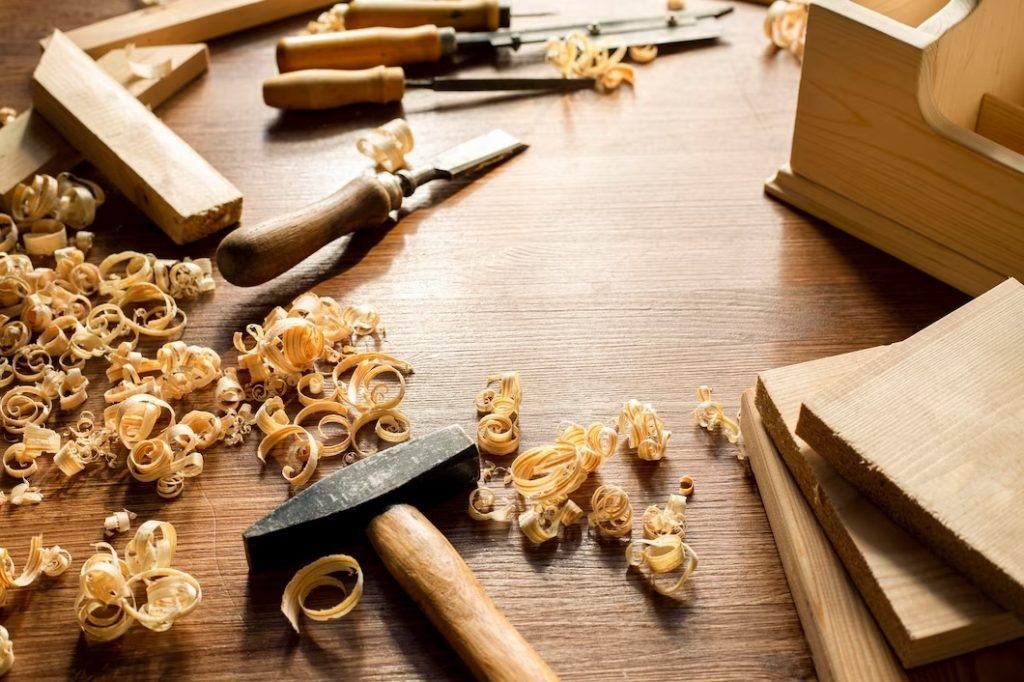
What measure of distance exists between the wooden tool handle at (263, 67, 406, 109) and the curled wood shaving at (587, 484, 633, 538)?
2.68ft

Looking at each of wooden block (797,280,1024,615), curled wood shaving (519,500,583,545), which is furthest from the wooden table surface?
wooden block (797,280,1024,615)

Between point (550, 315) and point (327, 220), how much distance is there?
305 mm

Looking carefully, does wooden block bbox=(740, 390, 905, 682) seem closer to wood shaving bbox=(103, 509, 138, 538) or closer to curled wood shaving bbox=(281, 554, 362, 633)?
curled wood shaving bbox=(281, 554, 362, 633)

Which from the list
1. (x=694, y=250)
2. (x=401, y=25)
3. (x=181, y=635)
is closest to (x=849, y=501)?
(x=694, y=250)

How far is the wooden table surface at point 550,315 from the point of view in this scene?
0.89 m

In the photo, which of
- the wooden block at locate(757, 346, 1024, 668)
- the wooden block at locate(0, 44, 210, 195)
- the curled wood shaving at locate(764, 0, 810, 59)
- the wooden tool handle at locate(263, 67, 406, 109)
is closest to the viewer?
the wooden block at locate(757, 346, 1024, 668)

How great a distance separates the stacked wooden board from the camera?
80 centimetres

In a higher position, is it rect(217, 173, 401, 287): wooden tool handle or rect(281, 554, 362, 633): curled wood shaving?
rect(217, 173, 401, 287): wooden tool handle

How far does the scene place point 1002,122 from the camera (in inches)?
50.6

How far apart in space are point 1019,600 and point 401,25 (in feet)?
4.27

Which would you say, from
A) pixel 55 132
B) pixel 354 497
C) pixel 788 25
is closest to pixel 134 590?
pixel 354 497

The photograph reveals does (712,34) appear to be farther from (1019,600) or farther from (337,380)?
(1019,600)

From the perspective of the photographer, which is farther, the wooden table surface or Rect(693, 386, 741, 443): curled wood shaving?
Rect(693, 386, 741, 443): curled wood shaving

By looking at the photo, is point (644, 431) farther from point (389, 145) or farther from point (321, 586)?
point (389, 145)
